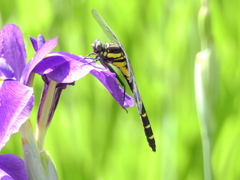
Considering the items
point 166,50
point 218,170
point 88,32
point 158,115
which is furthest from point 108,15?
point 218,170

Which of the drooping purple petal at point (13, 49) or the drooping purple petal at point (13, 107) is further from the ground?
the drooping purple petal at point (13, 49)

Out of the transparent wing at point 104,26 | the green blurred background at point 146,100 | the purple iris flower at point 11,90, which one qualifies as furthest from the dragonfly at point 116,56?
the green blurred background at point 146,100

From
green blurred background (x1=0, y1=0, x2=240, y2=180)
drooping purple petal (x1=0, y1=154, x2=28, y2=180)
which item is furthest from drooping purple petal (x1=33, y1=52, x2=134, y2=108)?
green blurred background (x1=0, y1=0, x2=240, y2=180)

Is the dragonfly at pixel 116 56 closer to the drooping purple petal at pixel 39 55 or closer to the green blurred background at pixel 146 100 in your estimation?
the drooping purple petal at pixel 39 55

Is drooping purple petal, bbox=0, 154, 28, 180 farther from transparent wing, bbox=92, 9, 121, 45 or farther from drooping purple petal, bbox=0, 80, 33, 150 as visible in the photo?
transparent wing, bbox=92, 9, 121, 45

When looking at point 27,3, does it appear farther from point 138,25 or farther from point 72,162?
point 72,162
